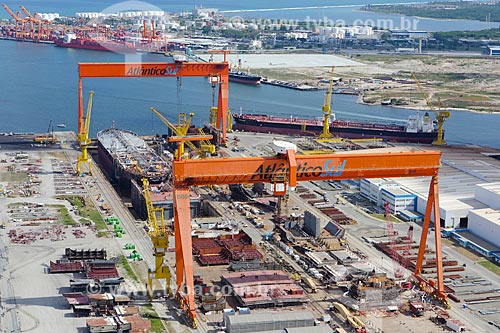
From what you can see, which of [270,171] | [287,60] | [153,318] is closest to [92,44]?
[287,60]

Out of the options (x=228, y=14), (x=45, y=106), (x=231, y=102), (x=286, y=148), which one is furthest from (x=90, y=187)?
(x=228, y=14)

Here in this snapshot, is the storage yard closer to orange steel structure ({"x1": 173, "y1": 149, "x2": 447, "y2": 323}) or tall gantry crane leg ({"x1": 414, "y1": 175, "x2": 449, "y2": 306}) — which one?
tall gantry crane leg ({"x1": 414, "y1": 175, "x2": 449, "y2": 306})

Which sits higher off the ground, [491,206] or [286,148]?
[286,148]

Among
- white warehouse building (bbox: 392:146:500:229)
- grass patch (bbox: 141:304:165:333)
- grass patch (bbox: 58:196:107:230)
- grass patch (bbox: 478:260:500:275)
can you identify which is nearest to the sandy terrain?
white warehouse building (bbox: 392:146:500:229)

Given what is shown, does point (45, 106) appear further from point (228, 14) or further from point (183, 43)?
point (228, 14)

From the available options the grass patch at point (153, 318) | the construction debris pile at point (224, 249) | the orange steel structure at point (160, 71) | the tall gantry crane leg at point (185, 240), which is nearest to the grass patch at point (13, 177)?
the orange steel structure at point (160, 71)

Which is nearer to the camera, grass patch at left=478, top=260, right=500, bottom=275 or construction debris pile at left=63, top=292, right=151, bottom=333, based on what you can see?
construction debris pile at left=63, top=292, right=151, bottom=333

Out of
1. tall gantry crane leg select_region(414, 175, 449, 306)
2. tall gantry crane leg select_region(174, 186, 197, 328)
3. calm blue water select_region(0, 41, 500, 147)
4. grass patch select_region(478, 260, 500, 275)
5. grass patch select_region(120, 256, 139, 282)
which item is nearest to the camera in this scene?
tall gantry crane leg select_region(174, 186, 197, 328)
